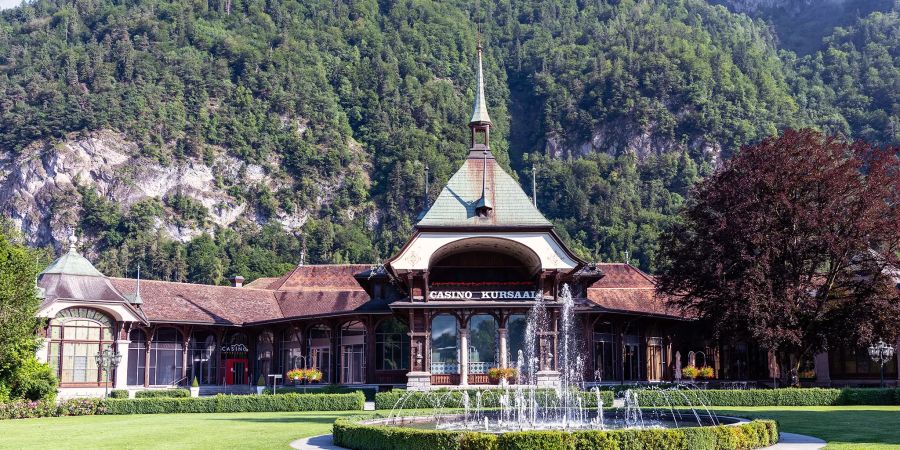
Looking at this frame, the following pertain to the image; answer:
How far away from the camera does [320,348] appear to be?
2149 inches

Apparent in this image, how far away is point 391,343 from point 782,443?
30877 millimetres

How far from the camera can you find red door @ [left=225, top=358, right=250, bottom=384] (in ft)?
188

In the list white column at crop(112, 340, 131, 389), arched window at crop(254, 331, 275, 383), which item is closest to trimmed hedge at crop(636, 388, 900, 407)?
arched window at crop(254, 331, 275, 383)

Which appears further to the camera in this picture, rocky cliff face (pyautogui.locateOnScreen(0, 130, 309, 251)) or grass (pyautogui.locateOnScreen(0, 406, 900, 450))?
rocky cliff face (pyautogui.locateOnScreen(0, 130, 309, 251))

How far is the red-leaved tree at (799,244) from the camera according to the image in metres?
42.6

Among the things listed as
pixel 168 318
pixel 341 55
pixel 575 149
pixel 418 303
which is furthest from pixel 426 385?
pixel 341 55

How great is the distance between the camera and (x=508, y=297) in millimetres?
47344

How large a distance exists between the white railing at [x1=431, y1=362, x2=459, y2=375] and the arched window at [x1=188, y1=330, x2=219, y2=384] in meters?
15.3

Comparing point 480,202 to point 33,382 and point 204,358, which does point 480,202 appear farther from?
point 33,382

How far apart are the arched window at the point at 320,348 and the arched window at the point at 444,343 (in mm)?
8420

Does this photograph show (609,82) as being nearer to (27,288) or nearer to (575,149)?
(575,149)

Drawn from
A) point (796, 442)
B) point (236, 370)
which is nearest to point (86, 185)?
point (236, 370)

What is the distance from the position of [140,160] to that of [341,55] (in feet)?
175

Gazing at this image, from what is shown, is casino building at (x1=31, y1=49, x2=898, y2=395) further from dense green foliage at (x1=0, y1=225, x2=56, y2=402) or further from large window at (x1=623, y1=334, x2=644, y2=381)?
dense green foliage at (x1=0, y1=225, x2=56, y2=402)
